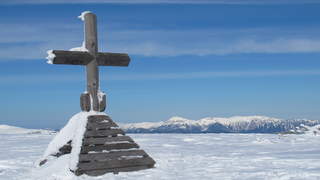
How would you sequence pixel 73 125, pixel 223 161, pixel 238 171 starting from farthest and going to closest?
1. pixel 223 161
2. pixel 73 125
3. pixel 238 171

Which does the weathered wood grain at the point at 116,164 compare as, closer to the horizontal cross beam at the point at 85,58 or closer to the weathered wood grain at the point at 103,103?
the weathered wood grain at the point at 103,103

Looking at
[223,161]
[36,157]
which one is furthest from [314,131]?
[36,157]

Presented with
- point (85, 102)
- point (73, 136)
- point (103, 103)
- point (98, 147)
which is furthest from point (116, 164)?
point (85, 102)

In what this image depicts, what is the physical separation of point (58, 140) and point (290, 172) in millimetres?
5725

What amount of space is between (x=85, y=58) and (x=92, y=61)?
0.21m

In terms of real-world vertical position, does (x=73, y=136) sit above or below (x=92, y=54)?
below

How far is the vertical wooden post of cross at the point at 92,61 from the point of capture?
439 inches

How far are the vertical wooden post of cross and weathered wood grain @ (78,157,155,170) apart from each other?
139 cm

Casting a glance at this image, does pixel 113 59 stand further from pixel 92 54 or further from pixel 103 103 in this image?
pixel 103 103

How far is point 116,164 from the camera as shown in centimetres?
1088

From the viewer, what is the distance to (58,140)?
468 inches

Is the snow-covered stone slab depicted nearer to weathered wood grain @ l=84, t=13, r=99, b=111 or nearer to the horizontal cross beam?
weathered wood grain @ l=84, t=13, r=99, b=111

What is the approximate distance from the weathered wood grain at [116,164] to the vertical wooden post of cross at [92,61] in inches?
54.6

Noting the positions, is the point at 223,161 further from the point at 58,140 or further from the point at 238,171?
the point at 58,140
